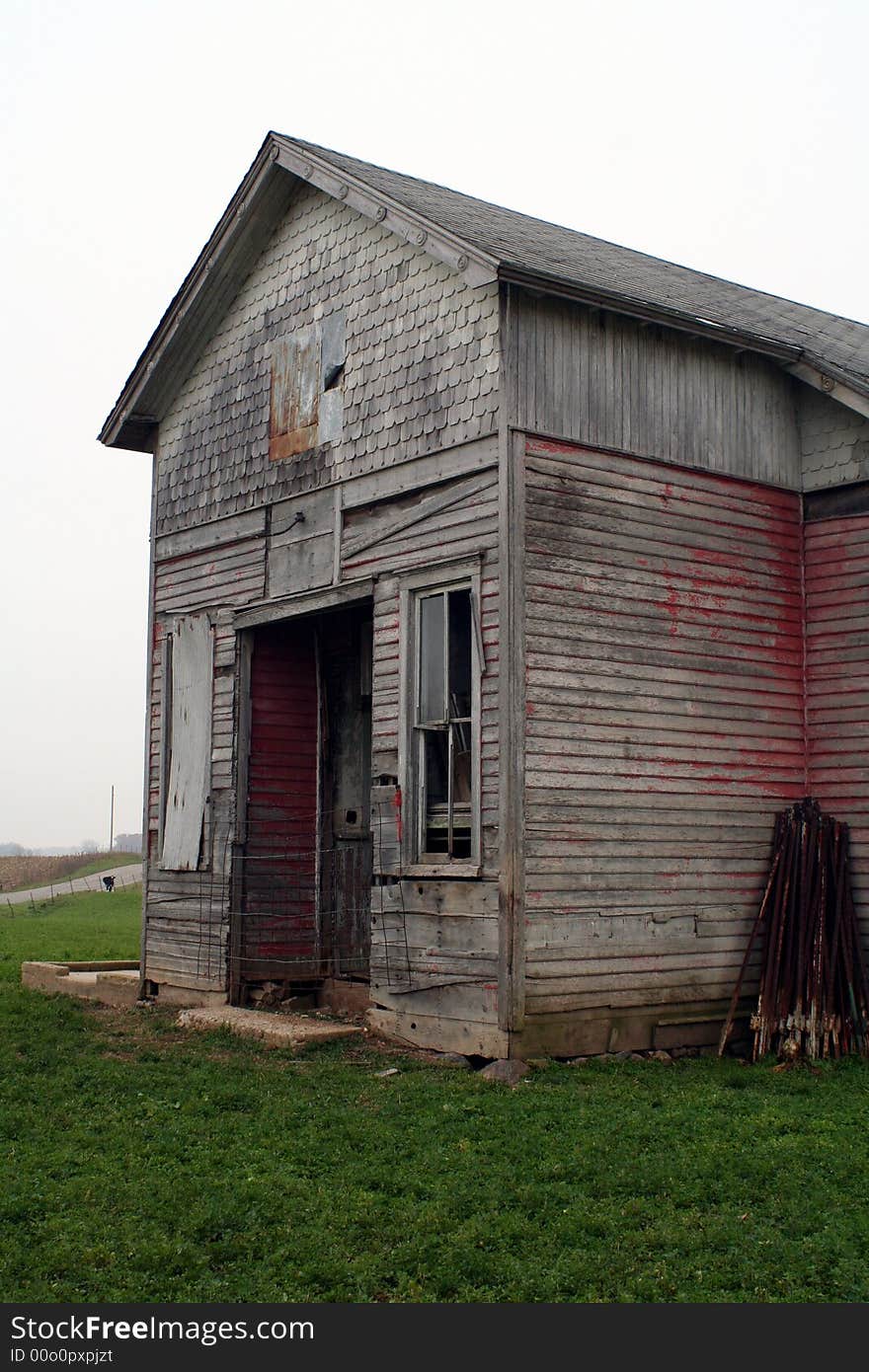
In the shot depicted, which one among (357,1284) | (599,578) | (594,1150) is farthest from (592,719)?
(357,1284)

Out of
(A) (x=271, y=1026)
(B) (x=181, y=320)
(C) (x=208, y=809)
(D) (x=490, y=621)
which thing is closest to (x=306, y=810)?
(C) (x=208, y=809)

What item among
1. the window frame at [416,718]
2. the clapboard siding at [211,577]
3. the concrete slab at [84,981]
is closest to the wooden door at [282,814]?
the clapboard siding at [211,577]

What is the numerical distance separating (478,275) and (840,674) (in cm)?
496

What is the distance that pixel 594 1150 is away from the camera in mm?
8742

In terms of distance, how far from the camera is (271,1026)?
42.7 feet

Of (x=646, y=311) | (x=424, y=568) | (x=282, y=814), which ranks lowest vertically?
(x=282, y=814)

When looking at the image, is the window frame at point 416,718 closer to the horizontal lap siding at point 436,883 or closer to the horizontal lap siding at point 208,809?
the horizontal lap siding at point 436,883

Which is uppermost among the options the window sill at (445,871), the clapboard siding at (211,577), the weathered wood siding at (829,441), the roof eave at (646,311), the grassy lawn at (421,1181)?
the roof eave at (646,311)

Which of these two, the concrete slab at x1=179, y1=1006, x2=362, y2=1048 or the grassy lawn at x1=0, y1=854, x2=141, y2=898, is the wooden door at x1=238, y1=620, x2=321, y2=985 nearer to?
the concrete slab at x1=179, y1=1006, x2=362, y2=1048

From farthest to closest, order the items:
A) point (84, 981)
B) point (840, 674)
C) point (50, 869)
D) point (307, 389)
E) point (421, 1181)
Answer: point (50, 869)
point (84, 981)
point (307, 389)
point (840, 674)
point (421, 1181)

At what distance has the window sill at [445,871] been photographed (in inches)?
459

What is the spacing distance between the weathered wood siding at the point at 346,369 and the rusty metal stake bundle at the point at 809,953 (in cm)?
472

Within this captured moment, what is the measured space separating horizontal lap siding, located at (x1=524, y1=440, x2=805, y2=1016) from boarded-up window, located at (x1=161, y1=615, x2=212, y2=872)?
17.0ft

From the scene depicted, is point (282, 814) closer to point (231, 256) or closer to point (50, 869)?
point (231, 256)
